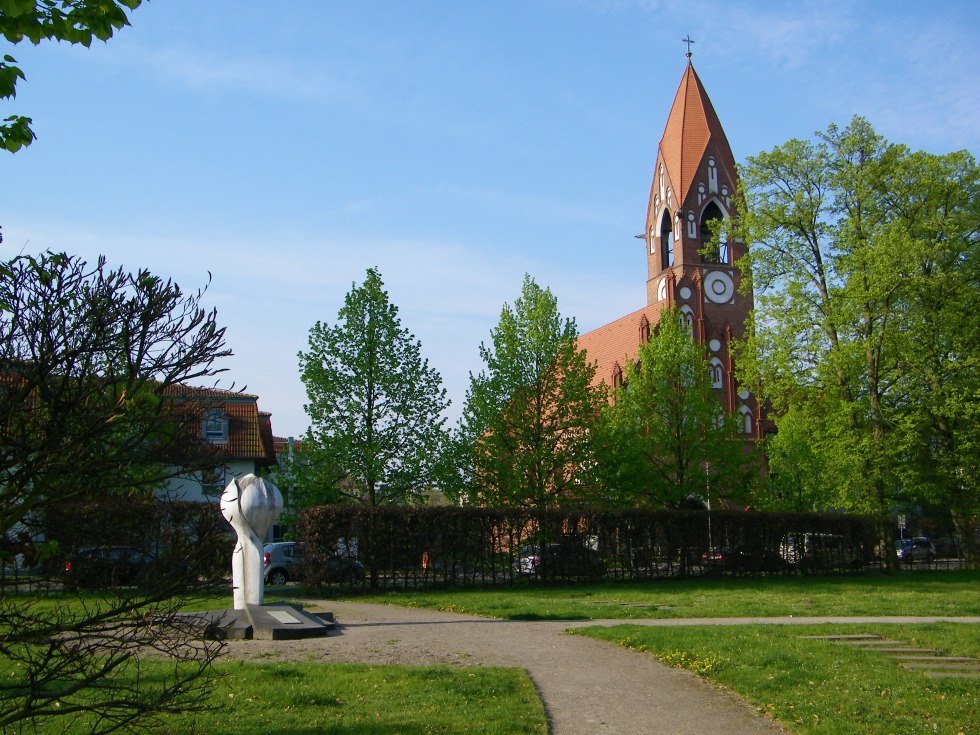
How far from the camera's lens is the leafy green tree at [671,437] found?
34469mm

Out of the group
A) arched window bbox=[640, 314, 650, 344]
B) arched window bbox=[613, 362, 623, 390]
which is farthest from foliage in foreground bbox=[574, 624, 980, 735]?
arched window bbox=[640, 314, 650, 344]

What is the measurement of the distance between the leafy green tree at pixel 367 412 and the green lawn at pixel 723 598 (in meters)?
6.49

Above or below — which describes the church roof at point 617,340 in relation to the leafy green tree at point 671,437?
above

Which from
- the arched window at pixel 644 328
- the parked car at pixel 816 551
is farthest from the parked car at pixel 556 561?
the arched window at pixel 644 328

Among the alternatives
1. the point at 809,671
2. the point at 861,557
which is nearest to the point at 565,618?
the point at 809,671

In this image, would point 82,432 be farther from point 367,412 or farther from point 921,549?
point 921,549

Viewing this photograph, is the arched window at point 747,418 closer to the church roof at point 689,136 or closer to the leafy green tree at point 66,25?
the church roof at point 689,136

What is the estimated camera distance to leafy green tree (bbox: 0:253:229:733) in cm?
451

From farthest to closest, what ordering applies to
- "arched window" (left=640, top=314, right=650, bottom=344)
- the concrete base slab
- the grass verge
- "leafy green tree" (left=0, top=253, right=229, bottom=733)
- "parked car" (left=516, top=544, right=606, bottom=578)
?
"arched window" (left=640, top=314, right=650, bottom=344), "parked car" (left=516, top=544, right=606, bottom=578), the concrete base slab, the grass verge, "leafy green tree" (left=0, top=253, right=229, bottom=733)

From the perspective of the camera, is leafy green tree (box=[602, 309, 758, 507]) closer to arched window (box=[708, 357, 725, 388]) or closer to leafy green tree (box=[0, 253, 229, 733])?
arched window (box=[708, 357, 725, 388])

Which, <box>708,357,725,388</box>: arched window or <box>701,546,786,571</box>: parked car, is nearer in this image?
<box>701,546,786,571</box>: parked car

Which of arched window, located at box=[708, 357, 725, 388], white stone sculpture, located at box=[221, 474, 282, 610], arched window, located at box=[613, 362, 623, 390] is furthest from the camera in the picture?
arched window, located at box=[708, 357, 725, 388]

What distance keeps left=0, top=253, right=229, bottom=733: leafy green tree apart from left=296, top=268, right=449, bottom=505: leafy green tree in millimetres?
26216

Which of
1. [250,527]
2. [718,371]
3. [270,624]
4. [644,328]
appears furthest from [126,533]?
[718,371]
